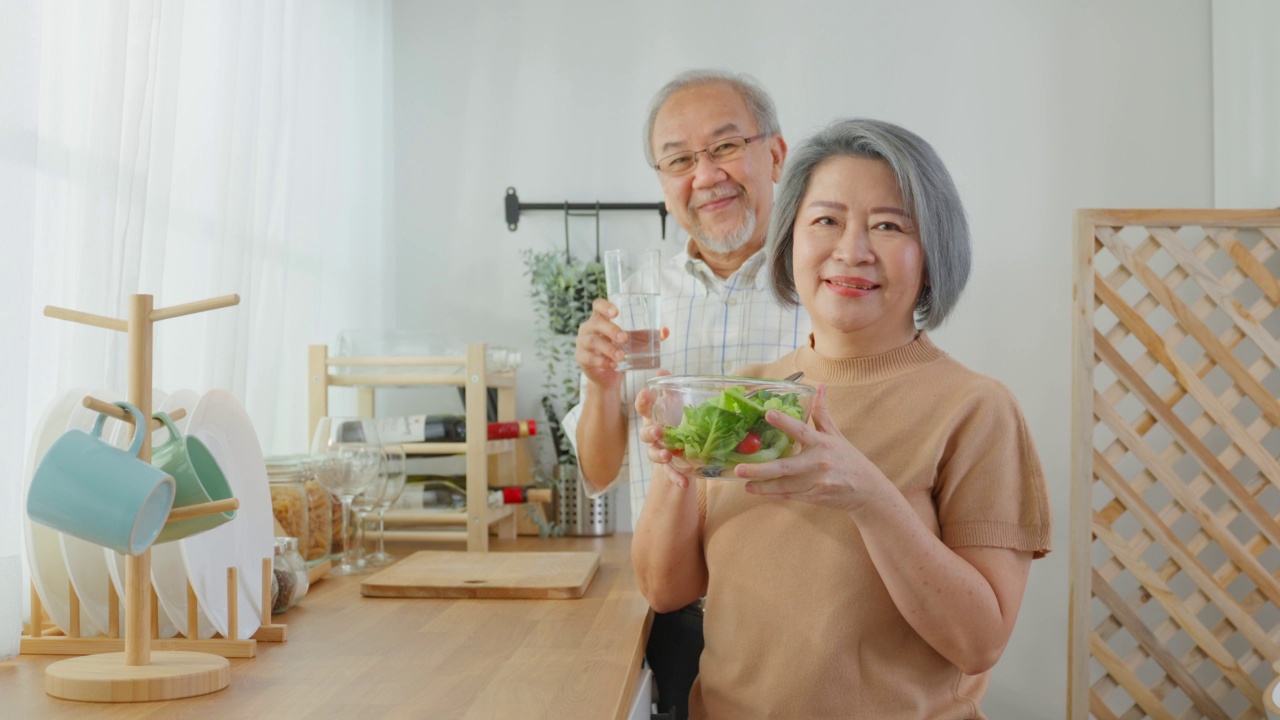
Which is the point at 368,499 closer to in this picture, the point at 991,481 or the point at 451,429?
the point at 451,429

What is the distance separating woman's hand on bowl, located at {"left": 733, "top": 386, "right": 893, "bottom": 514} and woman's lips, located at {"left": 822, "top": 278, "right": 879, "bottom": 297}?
0.57ft

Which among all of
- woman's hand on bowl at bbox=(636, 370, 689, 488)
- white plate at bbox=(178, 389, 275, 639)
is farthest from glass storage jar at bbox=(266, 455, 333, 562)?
woman's hand on bowl at bbox=(636, 370, 689, 488)

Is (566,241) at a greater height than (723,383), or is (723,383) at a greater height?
(566,241)

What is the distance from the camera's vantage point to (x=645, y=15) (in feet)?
8.63

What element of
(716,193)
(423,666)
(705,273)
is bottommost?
(423,666)

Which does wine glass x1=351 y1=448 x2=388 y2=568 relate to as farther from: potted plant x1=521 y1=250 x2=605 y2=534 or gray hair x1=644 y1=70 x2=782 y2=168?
potted plant x1=521 y1=250 x2=605 y2=534

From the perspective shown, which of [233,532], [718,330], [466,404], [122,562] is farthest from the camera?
[466,404]

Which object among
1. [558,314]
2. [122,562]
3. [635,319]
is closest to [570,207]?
[558,314]

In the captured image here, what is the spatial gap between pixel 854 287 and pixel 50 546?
830 mm

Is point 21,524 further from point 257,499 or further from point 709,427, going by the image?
point 709,427

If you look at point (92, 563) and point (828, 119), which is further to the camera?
point (828, 119)

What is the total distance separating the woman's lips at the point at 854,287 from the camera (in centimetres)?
100

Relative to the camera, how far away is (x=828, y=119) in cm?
260

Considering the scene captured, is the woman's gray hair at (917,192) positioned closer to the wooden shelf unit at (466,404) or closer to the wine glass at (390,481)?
the wine glass at (390,481)
